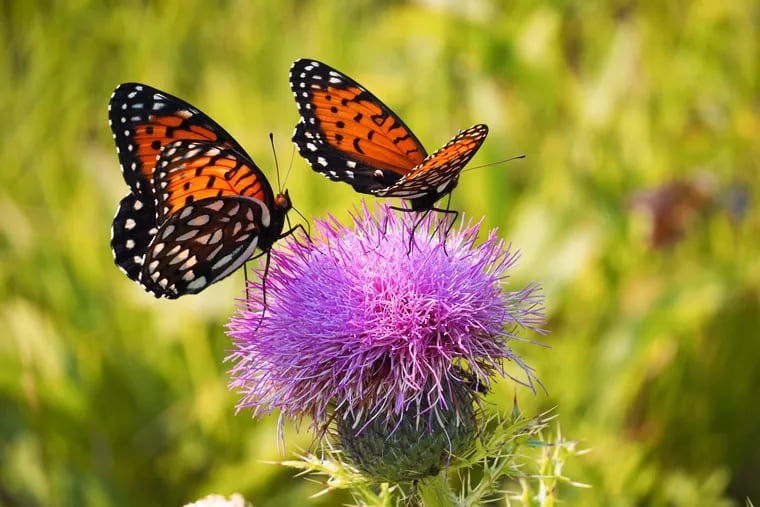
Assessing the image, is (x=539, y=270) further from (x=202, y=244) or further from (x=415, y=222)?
(x=202, y=244)

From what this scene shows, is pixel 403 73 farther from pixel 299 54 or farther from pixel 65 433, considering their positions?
pixel 65 433

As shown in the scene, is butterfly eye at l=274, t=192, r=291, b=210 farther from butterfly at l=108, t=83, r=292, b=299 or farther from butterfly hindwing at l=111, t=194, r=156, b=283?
butterfly hindwing at l=111, t=194, r=156, b=283

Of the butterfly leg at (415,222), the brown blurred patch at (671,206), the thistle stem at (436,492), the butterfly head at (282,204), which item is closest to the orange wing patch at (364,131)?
the butterfly leg at (415,222)

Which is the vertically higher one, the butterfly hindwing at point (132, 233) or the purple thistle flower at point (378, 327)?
the butterfly hindwing at point (132, 233)

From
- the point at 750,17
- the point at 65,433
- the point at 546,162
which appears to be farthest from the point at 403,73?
the point at 65,433

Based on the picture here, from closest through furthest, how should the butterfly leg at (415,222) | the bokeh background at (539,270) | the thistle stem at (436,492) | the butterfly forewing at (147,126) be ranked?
the thistle stem at (436,492) → the butterfly leg at (415,222) → the butterfly forewing at (147,126) → the bokeh background at (539,270)

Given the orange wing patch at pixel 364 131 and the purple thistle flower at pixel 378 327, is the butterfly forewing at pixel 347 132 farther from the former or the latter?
the purple thistle flower at pixel 378 327
